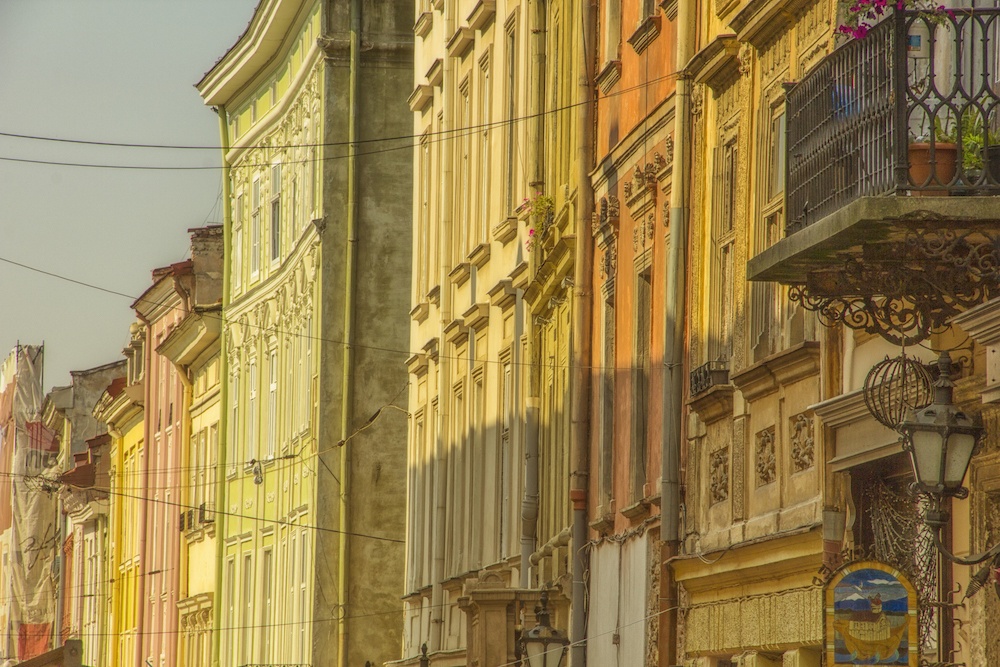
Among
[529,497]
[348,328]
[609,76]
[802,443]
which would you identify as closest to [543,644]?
[529,497]

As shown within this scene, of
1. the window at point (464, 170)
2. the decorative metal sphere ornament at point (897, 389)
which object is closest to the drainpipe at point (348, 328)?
the window at point (464, 170)

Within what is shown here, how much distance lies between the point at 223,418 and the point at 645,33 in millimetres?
27936

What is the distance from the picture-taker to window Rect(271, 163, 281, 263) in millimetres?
42844

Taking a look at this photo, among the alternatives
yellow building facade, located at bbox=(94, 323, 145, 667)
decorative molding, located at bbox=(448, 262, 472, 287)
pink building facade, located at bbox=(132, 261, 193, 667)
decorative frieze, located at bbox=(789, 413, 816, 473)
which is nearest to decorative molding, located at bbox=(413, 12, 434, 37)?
decorative molding, located at bbox=(448, 262, 472, 287)

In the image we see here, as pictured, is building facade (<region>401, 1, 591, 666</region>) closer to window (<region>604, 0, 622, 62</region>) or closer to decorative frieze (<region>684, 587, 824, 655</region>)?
window (<region>604, 0, 622, 62</region>)

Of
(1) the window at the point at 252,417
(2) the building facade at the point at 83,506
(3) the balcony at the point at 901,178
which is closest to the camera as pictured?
(3) the balcony at the point at 901,178

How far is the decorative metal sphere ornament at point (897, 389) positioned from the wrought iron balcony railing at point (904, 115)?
87 centimetres

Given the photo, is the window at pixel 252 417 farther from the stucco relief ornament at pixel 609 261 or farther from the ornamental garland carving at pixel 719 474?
the ornamental garland carving at pixel 719 474

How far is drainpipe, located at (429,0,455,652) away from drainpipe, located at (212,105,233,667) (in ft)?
53.1

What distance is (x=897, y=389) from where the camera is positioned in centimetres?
1164

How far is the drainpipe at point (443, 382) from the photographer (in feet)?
95.8

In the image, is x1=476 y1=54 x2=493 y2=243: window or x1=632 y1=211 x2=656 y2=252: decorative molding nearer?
x1=632 y1=211 x2=656 y2=252: decorative molding

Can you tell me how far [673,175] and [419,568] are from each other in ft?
48.2

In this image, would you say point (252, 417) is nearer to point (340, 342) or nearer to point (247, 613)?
point (247, 613)
